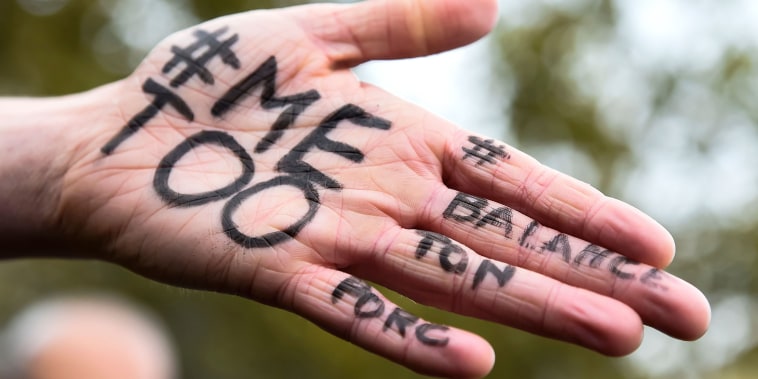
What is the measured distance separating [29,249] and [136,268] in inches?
26.8

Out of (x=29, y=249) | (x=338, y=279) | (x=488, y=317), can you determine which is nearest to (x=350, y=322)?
(x=338, y=279)

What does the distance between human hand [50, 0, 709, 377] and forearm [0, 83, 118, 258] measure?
0.06 meters

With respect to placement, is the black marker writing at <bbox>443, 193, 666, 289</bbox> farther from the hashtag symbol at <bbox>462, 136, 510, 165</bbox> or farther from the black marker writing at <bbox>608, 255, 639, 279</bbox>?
the hashtag symbol at <bbox>462, 136, 510, 165</bbox>

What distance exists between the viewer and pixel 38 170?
129 inches

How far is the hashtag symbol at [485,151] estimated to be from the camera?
2971 mm

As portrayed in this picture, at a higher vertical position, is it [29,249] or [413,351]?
[413,351]

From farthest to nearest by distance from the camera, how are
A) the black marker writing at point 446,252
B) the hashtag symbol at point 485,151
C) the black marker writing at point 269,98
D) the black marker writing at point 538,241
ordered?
the black marker writing at point 269,98, the hashtag symbol at point 485,151, the black marker writing at point 446,252, the black marker writing at point 538,241

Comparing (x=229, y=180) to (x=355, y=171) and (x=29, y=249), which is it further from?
(x=29, y=249)

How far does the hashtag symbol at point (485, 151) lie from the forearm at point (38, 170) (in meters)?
1.66

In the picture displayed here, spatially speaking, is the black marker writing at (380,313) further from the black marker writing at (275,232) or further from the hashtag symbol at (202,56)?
the hashtag symbol at (202,56)

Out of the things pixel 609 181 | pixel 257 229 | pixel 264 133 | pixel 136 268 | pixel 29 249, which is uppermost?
→ pixel 609 181

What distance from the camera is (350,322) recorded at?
256cm

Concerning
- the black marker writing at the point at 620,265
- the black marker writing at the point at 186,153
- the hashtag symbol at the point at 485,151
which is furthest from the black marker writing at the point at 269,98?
the black marker writing at the point at 620,265

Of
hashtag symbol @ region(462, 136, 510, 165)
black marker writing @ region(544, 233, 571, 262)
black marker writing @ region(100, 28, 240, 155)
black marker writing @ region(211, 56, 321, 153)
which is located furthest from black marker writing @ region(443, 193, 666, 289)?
black marker writing @ region(100, 28, 240, 155)
